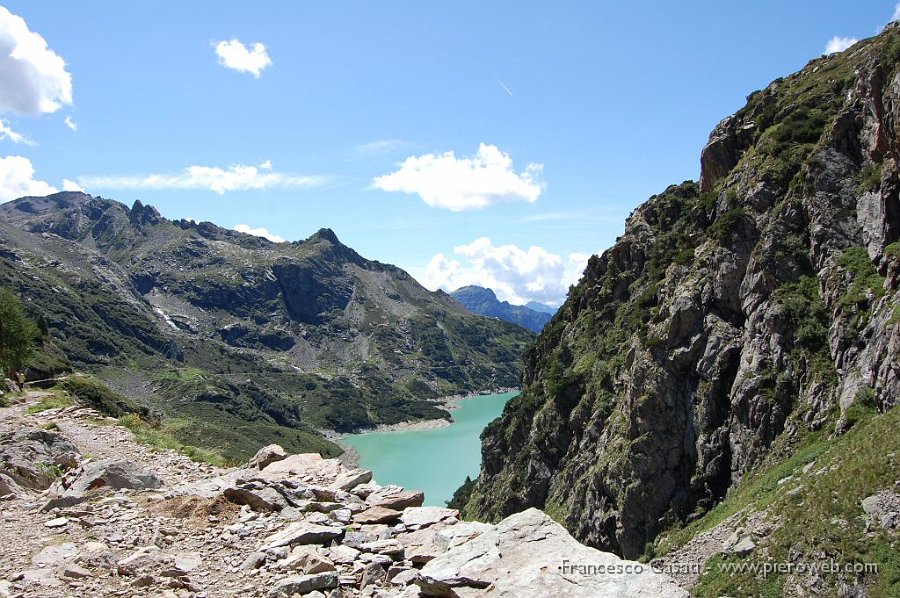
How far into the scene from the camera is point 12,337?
38.5 meters

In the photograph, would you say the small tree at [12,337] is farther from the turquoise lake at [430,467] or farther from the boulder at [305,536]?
the turquoise lake at [430,467]

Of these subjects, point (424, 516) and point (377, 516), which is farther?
point (377, 516)

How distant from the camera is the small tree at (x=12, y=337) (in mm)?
38188

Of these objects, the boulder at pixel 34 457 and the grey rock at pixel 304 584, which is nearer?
the grey rock at pixel 304 584

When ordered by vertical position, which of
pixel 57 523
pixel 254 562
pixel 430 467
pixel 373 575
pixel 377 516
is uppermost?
pixel 377 516

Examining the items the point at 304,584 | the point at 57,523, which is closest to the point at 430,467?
the point at 57,523

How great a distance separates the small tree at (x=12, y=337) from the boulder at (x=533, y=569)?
1622 inches

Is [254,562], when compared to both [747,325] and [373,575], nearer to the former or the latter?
[373,575]

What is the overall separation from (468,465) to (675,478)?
119m

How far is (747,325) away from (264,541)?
45281 mm

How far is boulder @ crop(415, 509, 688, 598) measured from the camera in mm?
7242

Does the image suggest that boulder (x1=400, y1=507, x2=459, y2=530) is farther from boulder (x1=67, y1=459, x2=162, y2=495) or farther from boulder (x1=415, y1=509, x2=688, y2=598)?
boulder (x1=67, y1=459, x2=162, y2=495)

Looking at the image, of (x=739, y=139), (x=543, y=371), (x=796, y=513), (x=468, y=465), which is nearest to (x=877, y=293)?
(x=796, y=513)

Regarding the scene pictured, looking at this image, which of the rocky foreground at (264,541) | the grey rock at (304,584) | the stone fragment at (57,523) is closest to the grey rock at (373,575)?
the rocky foreground at (264,541)
